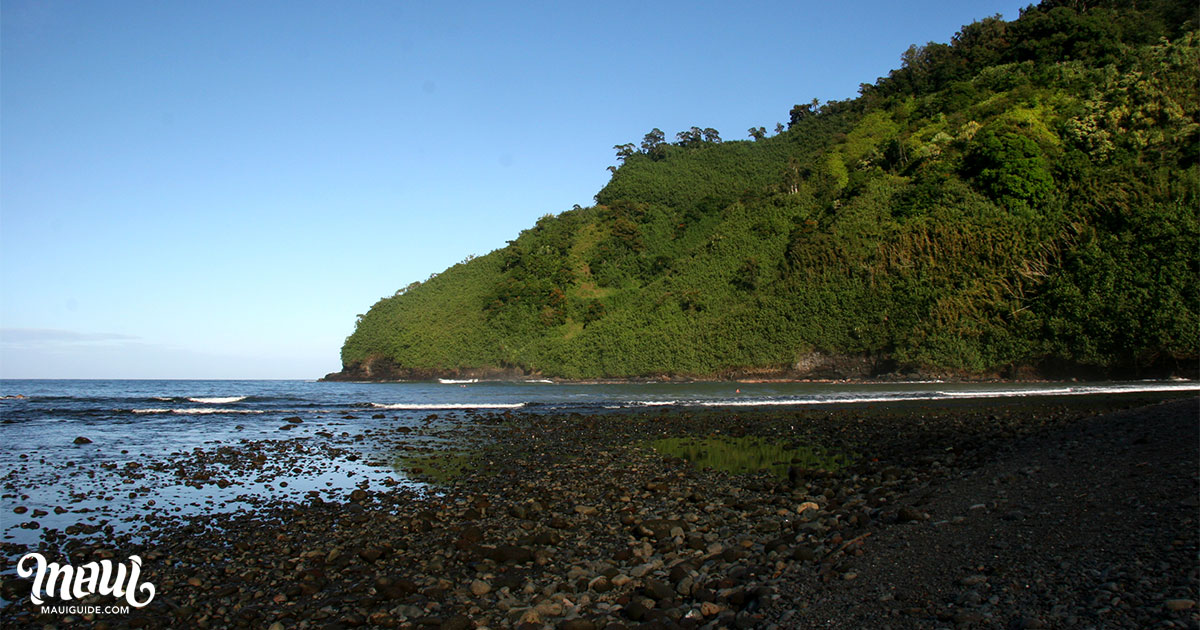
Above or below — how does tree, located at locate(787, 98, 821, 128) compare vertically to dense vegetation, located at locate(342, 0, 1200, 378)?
above

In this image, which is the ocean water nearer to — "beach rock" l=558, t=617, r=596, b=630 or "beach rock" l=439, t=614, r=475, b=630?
"beach rock" l=439, t=614, r=475, b=630

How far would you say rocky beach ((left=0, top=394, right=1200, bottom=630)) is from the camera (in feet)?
18.2

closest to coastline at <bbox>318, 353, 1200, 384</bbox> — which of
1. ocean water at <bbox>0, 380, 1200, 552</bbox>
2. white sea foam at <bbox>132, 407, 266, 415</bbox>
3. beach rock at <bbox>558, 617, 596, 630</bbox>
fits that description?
ocean water at <bbox>0, 380, 1200, 552</bbox>

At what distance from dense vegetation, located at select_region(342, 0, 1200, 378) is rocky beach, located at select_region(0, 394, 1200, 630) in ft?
115

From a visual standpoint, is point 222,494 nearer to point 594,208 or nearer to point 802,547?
point 802,547

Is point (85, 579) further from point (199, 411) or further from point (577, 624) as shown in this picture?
point (199, 411)

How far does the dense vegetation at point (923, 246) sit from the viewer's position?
43.8m

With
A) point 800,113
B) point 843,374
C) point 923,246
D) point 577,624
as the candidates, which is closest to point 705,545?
point 577,624

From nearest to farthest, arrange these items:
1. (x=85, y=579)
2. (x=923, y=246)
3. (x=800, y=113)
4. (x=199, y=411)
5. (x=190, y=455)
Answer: (x=85, y=579) < (x=190, y=455) < (x=199, y=411) < (x=923, y=246) < (x=800, y=113)

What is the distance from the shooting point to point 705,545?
8164 mm

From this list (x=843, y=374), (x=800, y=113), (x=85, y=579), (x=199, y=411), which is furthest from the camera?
(x=800, y=113)

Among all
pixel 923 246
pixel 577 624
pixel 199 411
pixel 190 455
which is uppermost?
pixel 923 246

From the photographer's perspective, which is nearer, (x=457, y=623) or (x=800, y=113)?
(x=457, y=623)

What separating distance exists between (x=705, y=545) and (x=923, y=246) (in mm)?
53470
